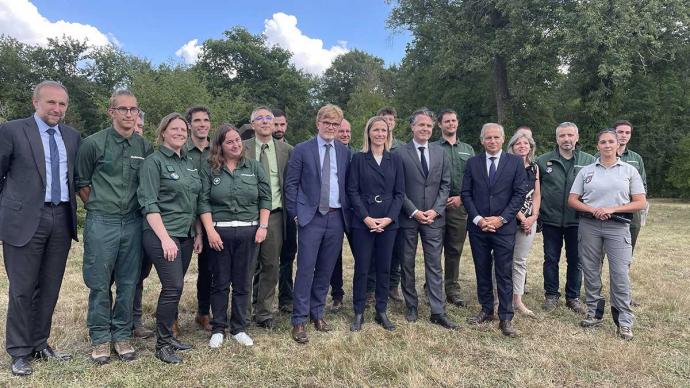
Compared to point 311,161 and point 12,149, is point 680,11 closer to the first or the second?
point 311,161

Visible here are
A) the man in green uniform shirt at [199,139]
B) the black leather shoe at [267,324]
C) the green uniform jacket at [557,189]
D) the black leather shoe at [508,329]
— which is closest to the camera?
the man in green uniform shirt at [199,139]

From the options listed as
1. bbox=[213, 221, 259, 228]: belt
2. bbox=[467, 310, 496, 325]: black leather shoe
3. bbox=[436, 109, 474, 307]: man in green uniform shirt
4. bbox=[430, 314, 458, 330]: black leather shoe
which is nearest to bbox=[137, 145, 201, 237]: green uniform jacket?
bbox=[213, 221, 259, 228]: belt

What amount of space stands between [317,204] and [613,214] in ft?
10.3

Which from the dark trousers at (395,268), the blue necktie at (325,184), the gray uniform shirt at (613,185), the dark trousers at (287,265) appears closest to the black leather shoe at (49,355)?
the dark trousers at (287,265)

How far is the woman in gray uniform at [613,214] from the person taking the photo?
189 inches

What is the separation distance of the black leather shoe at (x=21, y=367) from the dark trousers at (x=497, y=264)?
14.3 ft

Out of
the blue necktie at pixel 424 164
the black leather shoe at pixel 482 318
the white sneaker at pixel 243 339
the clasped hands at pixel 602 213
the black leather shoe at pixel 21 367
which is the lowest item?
the black leather shoe at pixel 482 318

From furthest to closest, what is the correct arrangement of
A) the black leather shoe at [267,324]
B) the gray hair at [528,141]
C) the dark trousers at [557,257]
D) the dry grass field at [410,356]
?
the dark trousers at [557,257], the gray hair at [528,141], the black leather shoe at [267,324], the dry grass field at [410,356]

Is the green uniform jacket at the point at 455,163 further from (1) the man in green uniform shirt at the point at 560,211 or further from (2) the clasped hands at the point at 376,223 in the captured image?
(2) the clasped hands at the point at 376,223

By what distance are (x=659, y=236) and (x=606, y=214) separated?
9368 millimetres

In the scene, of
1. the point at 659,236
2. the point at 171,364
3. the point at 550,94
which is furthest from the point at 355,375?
the point at 550,94

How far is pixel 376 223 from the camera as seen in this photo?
15.2 feet

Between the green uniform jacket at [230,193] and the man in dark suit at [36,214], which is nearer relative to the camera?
the man in dark suit at [36,214]

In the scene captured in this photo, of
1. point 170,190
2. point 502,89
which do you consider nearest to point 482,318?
point 170,190
